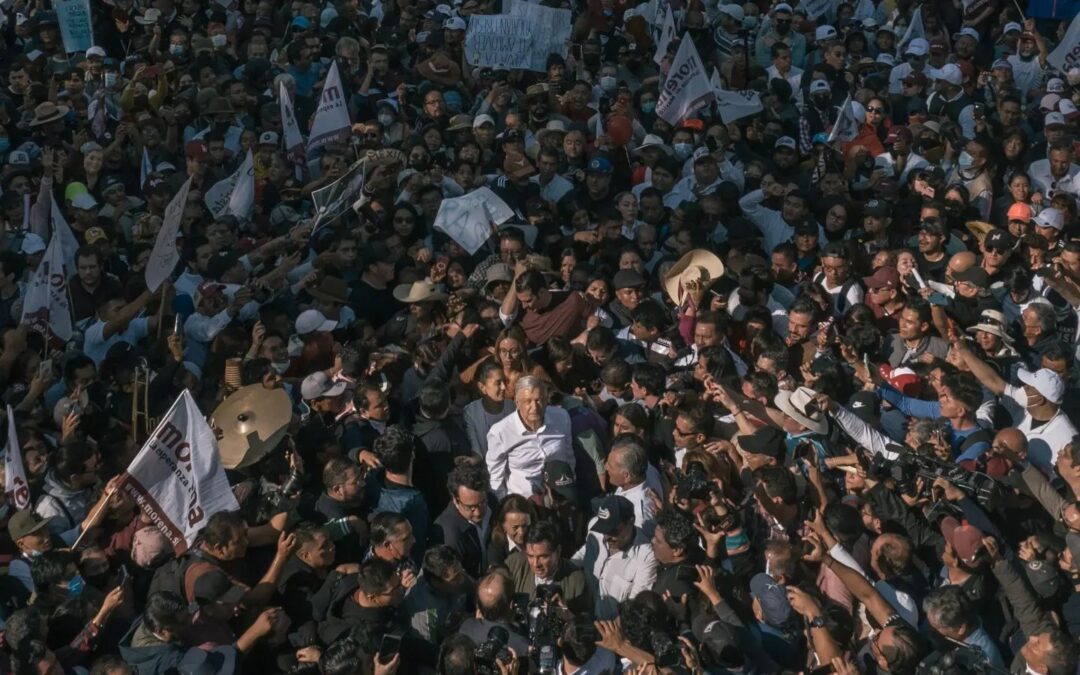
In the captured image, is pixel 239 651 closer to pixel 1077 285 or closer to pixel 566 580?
pixel 566 580

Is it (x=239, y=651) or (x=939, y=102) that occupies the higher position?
(x=239, y=651)

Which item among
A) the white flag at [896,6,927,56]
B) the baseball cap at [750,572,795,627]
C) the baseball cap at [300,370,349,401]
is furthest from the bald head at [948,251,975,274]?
the white flag at [896,6,927,56]

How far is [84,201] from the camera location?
12227 mm

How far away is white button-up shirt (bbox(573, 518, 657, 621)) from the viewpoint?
21.4 ft

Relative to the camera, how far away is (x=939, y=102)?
45.8ft

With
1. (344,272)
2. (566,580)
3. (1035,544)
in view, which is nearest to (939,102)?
(344,272)

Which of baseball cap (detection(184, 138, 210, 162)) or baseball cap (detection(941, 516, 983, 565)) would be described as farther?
baseball cap (detection(184, 138, 210, 162))

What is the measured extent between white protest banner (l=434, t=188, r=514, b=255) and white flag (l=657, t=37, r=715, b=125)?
273cm

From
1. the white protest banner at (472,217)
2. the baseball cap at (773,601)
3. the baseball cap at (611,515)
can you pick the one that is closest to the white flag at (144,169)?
the white protest banner at (472,217)

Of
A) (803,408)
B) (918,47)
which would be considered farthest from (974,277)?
(918,47)

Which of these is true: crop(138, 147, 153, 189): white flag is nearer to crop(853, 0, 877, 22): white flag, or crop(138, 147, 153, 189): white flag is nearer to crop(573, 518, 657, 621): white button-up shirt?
crop(573, 518, 657, 621): white button-up shirt

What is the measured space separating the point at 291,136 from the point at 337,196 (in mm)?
2122

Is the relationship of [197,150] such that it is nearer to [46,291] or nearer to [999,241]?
[46,291]

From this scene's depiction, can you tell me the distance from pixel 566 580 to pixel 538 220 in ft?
17.0
